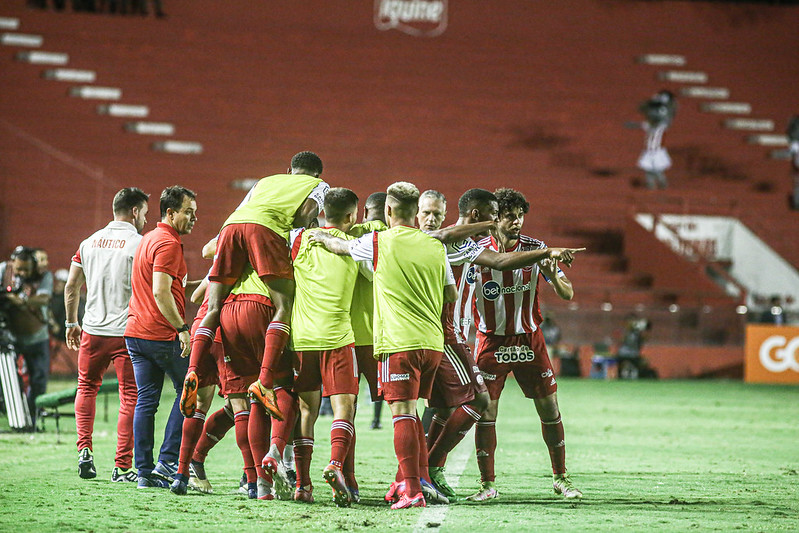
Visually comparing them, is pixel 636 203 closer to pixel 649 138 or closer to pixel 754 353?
pixel 649 138

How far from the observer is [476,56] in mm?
29781

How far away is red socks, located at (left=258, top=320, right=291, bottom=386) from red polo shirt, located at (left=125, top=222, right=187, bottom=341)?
43.0 inches

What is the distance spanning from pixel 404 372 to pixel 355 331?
0.63m

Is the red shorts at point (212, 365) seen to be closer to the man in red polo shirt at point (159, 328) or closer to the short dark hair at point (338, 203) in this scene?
the man in red polo shirt at point (159, 328)

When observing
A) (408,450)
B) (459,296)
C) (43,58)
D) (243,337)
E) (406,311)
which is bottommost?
(408,450)

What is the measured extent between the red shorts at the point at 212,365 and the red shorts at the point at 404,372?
3.84 feet

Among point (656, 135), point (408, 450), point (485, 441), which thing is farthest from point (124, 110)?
point (408, 450)

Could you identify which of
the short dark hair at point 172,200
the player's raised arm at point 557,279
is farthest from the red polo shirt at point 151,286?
the player's raised arm at point 557,279

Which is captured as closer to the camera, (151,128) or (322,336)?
(322,336)

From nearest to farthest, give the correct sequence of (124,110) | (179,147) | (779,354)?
1. (779,354)
2. (179,147)
3. (124,110)

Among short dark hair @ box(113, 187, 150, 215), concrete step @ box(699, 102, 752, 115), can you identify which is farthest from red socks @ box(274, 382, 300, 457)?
concrete step @ box(699, 102, 752, 115)

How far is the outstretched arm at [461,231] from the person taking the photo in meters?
6.27

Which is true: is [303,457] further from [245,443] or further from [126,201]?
[126,201]

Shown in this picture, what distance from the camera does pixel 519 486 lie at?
7363 millimetres
